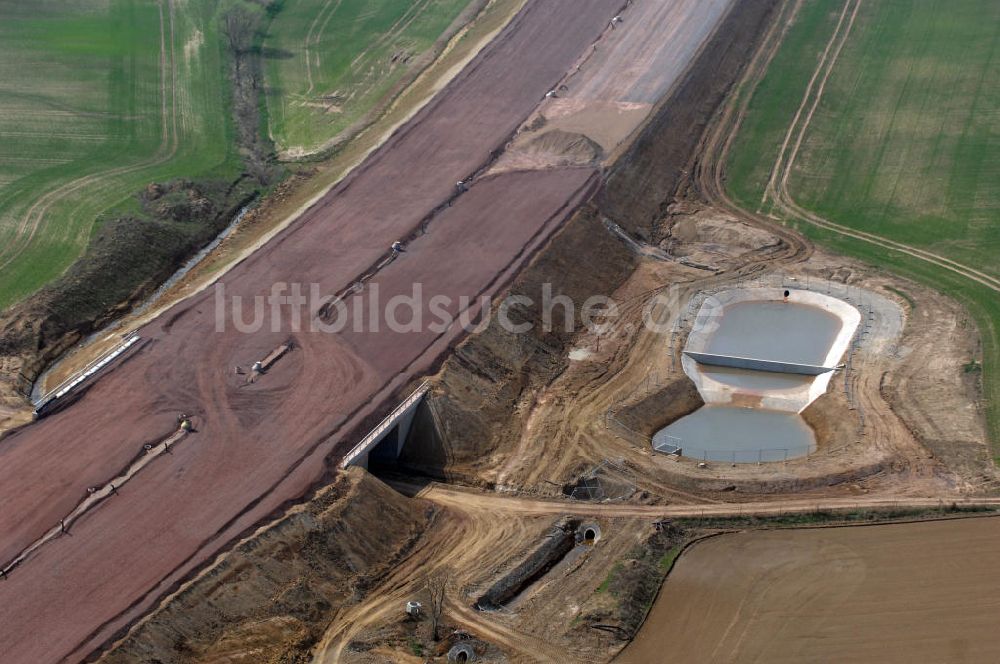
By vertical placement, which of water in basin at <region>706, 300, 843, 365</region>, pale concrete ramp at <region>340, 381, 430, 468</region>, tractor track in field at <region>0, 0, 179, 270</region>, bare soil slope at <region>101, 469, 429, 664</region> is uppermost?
tractor track in field at <region>0, 0, 179, 270</region>

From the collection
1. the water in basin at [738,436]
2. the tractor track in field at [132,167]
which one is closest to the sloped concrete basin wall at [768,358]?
the water in basin at [738,436]

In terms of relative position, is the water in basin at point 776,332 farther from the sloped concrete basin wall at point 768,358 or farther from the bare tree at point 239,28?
the bare tree at point 239,28

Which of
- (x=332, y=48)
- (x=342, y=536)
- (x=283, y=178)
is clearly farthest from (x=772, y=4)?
(x=342, y=536)

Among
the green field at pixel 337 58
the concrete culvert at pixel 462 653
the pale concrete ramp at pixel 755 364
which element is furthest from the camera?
the green field at pixel 337 58

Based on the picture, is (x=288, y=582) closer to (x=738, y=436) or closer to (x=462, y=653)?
(x=462, y=653)

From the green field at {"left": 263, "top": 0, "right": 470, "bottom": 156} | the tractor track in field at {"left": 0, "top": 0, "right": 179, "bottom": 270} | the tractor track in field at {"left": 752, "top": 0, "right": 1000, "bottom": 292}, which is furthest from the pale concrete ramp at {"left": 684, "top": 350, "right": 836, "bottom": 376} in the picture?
the tractor track in field at {"left": 0, "top": 0, "right": 179, "bottom": 270}

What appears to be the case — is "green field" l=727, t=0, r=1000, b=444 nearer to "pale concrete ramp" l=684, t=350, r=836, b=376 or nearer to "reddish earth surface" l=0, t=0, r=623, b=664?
"pale concrete ramp" l=684, t=350, r=836, b=376

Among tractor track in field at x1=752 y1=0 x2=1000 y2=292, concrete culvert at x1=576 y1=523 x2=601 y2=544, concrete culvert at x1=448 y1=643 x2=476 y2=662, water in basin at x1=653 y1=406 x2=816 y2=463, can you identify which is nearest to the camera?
concrete culvert at x1=448 y1=643 x2=476 y2=662
